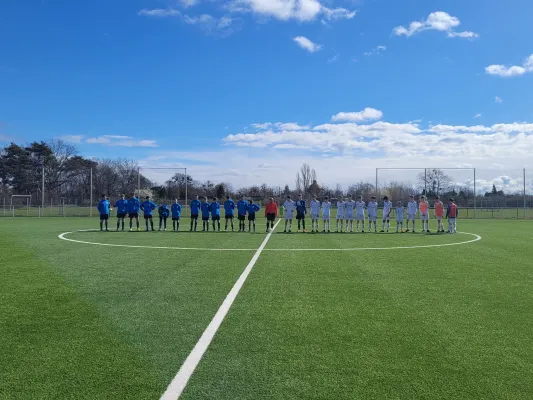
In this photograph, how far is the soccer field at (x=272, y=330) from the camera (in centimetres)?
380

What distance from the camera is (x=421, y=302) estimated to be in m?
6.91

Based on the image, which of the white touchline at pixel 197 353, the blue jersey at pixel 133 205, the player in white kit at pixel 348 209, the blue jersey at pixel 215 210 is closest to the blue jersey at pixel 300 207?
the player in white kit at pixel 348 209

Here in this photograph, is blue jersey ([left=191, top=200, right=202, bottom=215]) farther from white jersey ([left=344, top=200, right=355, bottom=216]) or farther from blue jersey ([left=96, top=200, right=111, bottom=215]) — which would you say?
white jersey ([left=344, top=200, right=355, bottom=216])

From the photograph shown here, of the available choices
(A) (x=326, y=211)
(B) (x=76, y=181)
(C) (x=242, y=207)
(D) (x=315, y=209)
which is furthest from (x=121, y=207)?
(B) (x=76, y=181)

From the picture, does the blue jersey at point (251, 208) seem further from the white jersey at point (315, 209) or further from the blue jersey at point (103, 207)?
the blue jersey at point (103, 207)

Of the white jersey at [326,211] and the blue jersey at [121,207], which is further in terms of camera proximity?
the white jersey at [326,211]

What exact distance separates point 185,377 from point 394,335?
2611mm

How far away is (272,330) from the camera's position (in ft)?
17.5

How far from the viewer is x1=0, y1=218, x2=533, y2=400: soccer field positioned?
12.5 ft

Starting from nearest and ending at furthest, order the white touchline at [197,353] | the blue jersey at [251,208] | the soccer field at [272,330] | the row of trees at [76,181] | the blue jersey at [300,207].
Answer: the white touchline at [197,353], the soccer field at [272,330], the blue jersey at [300,207], the blue jersey at [251,208], the row of trees at [76,181]

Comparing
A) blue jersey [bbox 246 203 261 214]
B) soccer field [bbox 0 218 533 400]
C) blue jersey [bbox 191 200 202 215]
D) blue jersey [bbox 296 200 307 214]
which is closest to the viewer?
soccer field [bbox 0 218 533 400]

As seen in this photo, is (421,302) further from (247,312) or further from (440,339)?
(247,312)

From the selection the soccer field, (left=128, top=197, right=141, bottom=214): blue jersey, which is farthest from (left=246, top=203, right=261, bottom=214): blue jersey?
the soccer field

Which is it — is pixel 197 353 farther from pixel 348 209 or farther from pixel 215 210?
pixel 348 209
